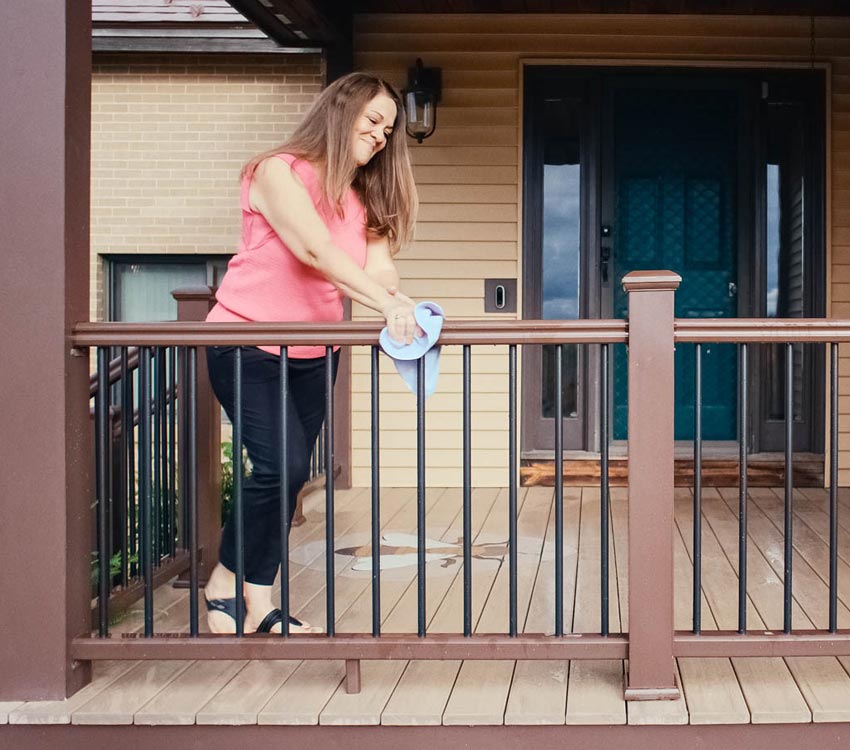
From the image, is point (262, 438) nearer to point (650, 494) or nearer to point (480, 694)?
point (480, 694)

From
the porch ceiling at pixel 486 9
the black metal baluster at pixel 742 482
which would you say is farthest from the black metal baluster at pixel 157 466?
the porch ceiling at pixel 486 9

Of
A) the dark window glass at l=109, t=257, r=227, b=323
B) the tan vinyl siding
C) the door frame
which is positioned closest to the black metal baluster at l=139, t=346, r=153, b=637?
the tan vinyl siding

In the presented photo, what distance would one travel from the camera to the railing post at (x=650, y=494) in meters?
2.28

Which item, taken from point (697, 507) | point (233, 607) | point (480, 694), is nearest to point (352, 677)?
point (480, 694)

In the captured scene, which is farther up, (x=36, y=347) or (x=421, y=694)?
(x=36, y=347)

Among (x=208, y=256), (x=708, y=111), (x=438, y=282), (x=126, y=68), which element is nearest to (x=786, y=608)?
(x=438, y=282)

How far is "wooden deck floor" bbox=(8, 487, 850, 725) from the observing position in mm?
2246

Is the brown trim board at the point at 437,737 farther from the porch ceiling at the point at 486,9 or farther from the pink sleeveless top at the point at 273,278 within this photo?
the porch ceiling at the point at 486,9

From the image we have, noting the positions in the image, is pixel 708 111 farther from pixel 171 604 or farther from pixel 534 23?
pixel 171 604

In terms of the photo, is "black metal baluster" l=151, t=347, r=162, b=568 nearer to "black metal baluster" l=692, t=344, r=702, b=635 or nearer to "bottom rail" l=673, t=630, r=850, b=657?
"black metal baluster" l=692, t=344, r=702, b=635

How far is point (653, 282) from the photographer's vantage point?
2.25m

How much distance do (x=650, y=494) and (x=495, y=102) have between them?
361 centimetres

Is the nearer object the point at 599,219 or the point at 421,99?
the point at 421,99

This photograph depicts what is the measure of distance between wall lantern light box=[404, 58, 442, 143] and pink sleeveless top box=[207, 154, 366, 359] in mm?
2862
